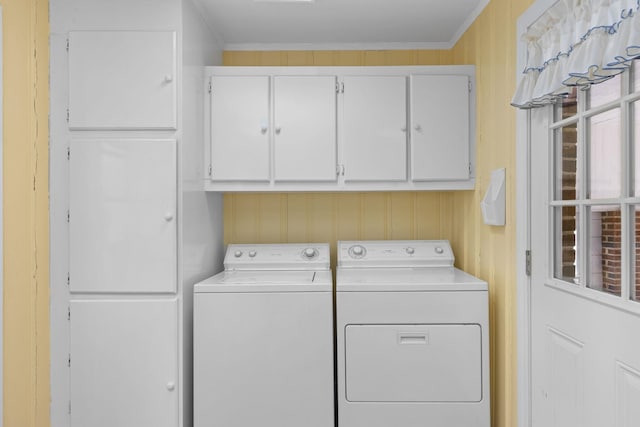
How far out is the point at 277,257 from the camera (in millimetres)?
2699

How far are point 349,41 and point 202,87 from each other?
1.05 m

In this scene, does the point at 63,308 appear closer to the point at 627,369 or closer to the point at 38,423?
the point at 38,423

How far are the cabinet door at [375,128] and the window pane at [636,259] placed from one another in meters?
1.35

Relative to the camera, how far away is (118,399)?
84.0 inches

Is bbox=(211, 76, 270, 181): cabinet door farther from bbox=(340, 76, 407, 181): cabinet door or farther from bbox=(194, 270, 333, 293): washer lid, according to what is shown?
bbox=(194, 270, 333, 293): washer lid

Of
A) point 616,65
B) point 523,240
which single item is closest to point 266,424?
point 523,240

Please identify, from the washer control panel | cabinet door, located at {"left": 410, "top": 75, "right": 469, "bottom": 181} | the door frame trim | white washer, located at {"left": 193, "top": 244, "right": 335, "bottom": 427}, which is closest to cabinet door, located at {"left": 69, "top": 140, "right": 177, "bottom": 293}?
white washer, located at {"left": 193, "top": 244, "right": 335, "bottom": 427}

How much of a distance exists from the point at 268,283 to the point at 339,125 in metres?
1.02

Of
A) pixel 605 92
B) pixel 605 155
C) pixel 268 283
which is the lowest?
pixel 268 283

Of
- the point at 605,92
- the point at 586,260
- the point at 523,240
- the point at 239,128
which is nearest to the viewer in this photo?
the point at 605,92

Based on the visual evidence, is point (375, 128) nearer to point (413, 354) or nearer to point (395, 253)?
point (395, 253)

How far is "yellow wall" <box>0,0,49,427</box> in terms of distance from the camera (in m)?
2.00

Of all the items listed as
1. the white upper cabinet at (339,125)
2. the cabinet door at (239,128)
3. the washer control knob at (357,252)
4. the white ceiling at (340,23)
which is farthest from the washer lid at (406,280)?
the white ceiling at (340,23)

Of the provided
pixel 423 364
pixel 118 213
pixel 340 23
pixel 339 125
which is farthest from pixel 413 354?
pixel 340 23
